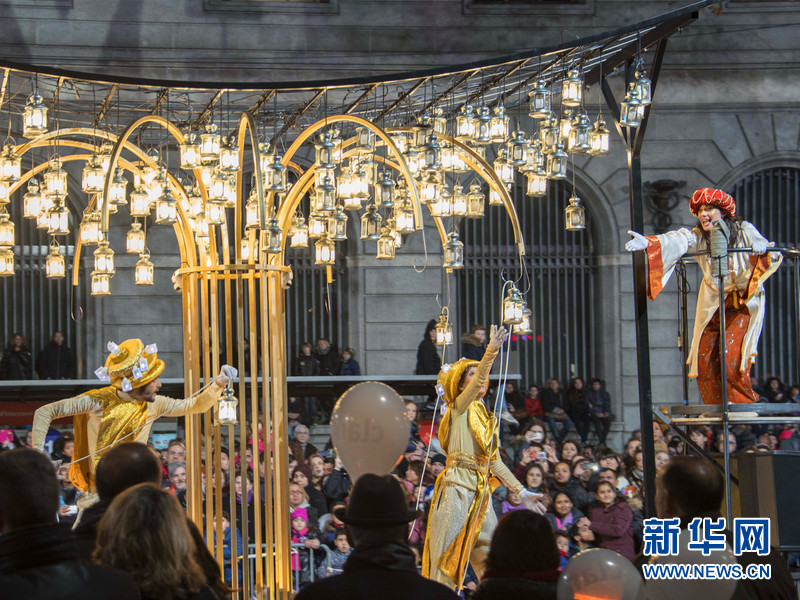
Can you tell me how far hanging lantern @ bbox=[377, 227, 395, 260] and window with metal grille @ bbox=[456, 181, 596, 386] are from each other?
335 inches

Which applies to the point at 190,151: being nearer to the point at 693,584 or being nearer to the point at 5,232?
the point at 5,232

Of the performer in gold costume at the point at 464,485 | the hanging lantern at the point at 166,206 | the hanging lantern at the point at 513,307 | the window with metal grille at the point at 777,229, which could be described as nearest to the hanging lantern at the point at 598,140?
the hanging lantern at the point at 513,307

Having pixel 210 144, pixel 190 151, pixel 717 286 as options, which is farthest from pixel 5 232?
pixel 717 286

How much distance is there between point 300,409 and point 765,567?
10871 mm

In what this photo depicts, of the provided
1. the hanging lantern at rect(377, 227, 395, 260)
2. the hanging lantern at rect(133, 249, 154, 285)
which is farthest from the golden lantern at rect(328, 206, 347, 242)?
Answer: the hanging lantern at rect(133, 249, 154, 285)

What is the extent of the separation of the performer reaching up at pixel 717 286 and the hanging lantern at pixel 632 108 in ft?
2.44

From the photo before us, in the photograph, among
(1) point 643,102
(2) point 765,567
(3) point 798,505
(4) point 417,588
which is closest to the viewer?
(4) point 417,588

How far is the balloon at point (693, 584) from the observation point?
473 cm

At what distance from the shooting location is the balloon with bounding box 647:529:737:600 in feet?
15.5

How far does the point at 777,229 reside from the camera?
18625 millimetres

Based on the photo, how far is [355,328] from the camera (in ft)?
58.7

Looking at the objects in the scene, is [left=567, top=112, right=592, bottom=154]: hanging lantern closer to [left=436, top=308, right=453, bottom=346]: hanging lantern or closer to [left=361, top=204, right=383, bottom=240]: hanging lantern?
[left=361, top=204, right=383, bottom=240]: hanging lantern

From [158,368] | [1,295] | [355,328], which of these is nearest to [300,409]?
[355,328]

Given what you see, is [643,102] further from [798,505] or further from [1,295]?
A: [1,295]
